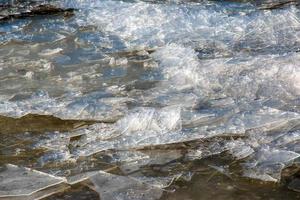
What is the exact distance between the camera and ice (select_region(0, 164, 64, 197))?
268 centimetres

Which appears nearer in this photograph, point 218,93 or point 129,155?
point 129,155

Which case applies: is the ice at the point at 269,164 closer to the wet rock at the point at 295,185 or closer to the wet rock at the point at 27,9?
the wet rock at the point at 295,185

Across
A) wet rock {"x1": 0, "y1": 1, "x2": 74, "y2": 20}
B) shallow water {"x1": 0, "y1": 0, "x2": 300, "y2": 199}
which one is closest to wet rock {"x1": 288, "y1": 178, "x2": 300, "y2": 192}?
shallow water {"x1": 0, "y1": 0, "x2": 300, "y2": 199}

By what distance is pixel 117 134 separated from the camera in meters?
3.33

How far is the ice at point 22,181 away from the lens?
106 inches

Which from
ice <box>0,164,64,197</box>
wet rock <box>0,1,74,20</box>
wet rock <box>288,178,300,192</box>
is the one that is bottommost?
wet rock <box>0,1,74,20</box>

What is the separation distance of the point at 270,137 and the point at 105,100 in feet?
4.19

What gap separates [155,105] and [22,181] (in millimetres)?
1238

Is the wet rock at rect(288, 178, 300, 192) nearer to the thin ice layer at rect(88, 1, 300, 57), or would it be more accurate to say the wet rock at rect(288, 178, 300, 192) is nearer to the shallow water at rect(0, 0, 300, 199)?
the shallow water at rect(0, 0, 300, 199)

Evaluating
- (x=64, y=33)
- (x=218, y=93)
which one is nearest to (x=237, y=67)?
(x=218, y=93)

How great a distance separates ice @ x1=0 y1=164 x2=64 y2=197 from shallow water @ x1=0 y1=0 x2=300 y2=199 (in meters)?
0.01

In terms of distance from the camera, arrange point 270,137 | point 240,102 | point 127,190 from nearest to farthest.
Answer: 1. point 127,190
2. point 270,137
3. point 240,102

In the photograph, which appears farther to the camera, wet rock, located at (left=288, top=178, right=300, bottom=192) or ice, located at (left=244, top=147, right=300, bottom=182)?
ice, located at (left=244, top=147, right=300, bottom=182)

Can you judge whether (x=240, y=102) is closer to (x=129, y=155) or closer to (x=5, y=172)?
(x=129, y=155)
